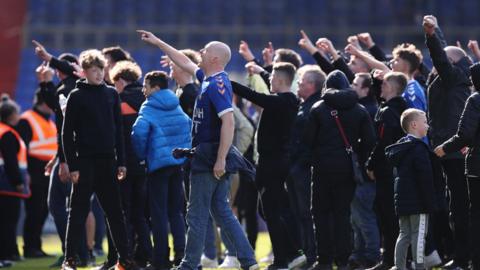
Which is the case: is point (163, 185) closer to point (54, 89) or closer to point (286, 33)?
point (54, 89)

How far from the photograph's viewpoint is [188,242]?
7969 mm

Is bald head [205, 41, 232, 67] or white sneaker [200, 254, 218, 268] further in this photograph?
white sneaker [200, 254, 218, 268]

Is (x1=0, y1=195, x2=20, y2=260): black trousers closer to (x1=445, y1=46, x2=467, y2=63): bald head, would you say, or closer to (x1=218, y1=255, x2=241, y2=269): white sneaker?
(x1=218, y1=255, x2=241, y2=269): white sneaker

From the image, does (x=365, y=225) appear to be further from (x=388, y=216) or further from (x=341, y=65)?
(x=341, y=65)

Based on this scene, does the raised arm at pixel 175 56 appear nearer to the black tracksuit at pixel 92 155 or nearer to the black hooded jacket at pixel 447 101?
the black tracksuit at pixel 92 155

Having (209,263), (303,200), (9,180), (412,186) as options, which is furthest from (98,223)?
(412,186)

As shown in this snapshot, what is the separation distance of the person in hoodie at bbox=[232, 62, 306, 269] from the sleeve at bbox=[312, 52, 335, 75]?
43 cm

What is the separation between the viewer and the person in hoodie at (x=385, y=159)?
8.85 meters

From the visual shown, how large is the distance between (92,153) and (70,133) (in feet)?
0.76

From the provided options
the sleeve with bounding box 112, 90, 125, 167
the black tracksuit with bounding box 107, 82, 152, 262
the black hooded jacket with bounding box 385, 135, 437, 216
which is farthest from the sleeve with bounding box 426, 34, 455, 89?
the black tracksuit with bounding box 107, 82, 152, 262

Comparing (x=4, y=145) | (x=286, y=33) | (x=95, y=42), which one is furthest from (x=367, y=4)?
(x=4, y=145)

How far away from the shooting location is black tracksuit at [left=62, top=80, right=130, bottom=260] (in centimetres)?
859

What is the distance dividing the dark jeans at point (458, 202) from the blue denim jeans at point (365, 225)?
3.19 ft

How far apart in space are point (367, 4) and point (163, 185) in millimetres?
15315
